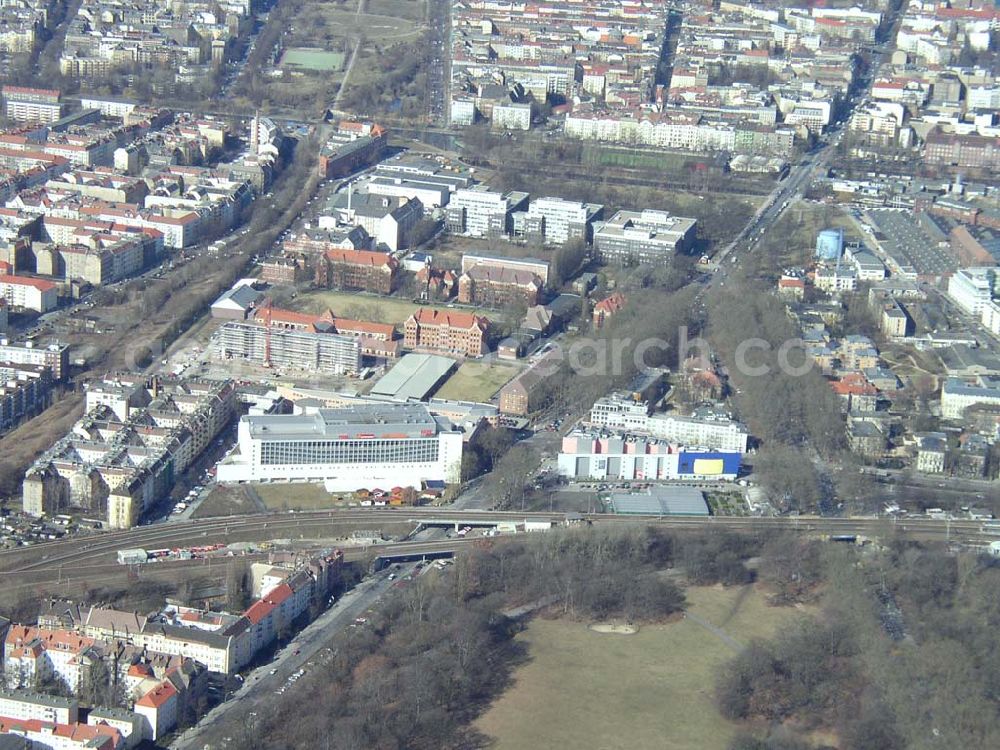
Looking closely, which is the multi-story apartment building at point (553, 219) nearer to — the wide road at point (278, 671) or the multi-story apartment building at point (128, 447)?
the multi-story apartment building at point (128, 447)

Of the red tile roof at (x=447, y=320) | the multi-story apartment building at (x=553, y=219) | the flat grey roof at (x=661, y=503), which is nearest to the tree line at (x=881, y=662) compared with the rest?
the flat grey roof at (x=661, y=503)

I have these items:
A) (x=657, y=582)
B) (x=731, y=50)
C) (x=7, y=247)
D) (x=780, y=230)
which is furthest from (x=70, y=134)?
(x=657, y=582)

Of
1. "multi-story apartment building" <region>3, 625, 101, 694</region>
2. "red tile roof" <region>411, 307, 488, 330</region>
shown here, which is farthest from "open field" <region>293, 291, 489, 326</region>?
"multi-story apartment building" <region>3, 625, 101, 694</region>

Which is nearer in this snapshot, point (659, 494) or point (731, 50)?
point (659, 494)

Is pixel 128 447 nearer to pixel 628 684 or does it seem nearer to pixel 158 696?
pixel 158 696

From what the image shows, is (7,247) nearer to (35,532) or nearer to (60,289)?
(60,289)

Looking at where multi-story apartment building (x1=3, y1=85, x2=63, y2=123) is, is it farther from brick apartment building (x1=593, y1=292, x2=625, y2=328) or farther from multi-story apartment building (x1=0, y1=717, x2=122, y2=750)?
multi-story apartment building (x1=0, y1=717, x2=122, y2=750)
